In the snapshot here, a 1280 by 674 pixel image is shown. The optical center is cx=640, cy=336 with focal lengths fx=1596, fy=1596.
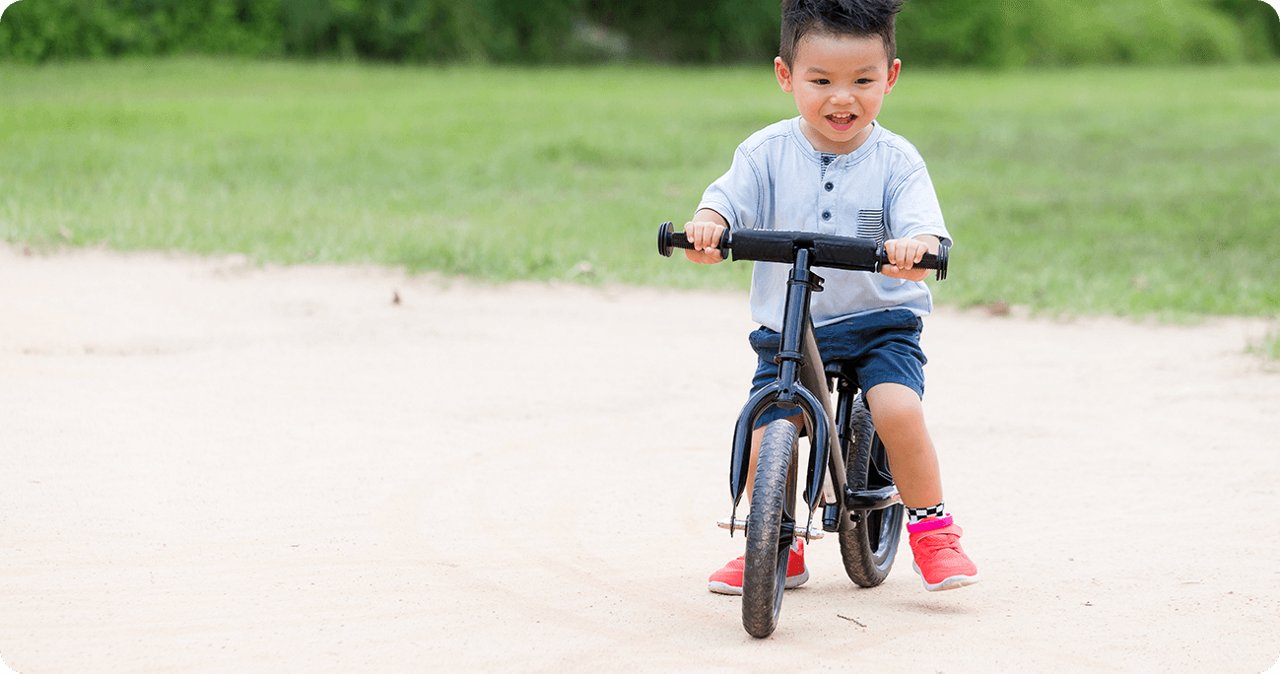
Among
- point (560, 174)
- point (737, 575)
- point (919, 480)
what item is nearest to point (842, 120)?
point (919, 480)

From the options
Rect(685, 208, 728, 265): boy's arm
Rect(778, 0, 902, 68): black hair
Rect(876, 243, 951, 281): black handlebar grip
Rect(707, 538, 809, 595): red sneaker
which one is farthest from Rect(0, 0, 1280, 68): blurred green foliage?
Rect(876, 243, 951, 281): black handlebar grip

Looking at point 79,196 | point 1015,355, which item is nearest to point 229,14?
point 79,196

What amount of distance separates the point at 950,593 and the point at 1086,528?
896mm

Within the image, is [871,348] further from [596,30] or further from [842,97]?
[596,30]

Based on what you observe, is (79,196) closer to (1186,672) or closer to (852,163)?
(852,163)

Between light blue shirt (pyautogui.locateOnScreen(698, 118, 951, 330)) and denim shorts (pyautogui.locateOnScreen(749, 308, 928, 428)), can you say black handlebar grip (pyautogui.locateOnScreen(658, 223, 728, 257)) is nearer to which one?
light blue shirt (pyautogui.locateOnScreen(698, 118, 951, 330))

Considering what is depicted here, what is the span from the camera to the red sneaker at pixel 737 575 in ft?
13.3

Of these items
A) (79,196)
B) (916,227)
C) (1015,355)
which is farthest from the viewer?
(79,196)

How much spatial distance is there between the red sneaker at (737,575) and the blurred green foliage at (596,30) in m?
21.4

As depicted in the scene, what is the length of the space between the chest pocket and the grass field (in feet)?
16.8

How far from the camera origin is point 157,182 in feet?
39.5

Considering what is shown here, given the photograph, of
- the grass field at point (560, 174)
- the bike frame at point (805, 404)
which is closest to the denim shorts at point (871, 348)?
the bike frame at point (805, 404)

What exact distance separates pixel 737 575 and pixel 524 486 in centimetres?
131

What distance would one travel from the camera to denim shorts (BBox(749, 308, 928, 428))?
382 cm
